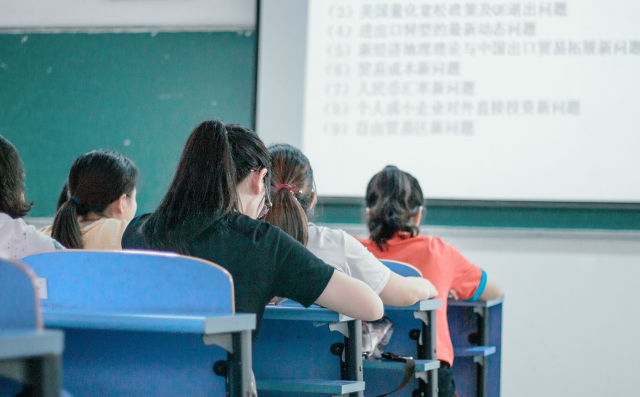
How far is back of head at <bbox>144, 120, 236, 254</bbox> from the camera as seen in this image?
1.56m

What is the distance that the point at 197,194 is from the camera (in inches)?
62.0

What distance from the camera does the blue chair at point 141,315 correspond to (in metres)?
1.22

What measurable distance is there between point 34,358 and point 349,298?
80 centimetres

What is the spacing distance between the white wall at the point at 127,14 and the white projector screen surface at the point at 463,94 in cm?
22

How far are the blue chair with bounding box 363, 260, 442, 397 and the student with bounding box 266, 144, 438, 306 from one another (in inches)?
4.7

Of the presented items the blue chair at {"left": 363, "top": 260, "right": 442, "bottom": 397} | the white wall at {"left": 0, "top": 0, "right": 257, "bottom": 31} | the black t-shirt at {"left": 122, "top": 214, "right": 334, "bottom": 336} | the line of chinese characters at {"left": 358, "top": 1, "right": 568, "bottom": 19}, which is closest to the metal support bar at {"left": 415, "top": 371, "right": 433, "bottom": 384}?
the blue chair at {"left": 363, "top": 260, "right": 442, "bottom": 397}

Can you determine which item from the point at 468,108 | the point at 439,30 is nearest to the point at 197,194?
the point at 468,108

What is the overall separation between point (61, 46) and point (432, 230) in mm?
2233

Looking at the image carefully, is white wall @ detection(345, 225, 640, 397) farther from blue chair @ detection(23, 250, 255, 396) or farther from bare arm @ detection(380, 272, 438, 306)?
blue chair @ detection(23, 250, 255, 396)

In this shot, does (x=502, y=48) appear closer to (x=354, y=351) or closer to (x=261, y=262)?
(x=354, y=351)

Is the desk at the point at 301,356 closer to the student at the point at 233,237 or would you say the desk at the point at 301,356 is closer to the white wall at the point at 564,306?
the student at the point at 233,237

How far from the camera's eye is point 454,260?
8.83 feet

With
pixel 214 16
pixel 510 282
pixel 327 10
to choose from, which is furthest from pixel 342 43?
pixel 510 282

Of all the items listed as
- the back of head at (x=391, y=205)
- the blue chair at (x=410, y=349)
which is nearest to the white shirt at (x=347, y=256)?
the blue chair at (x=410, y=349)
